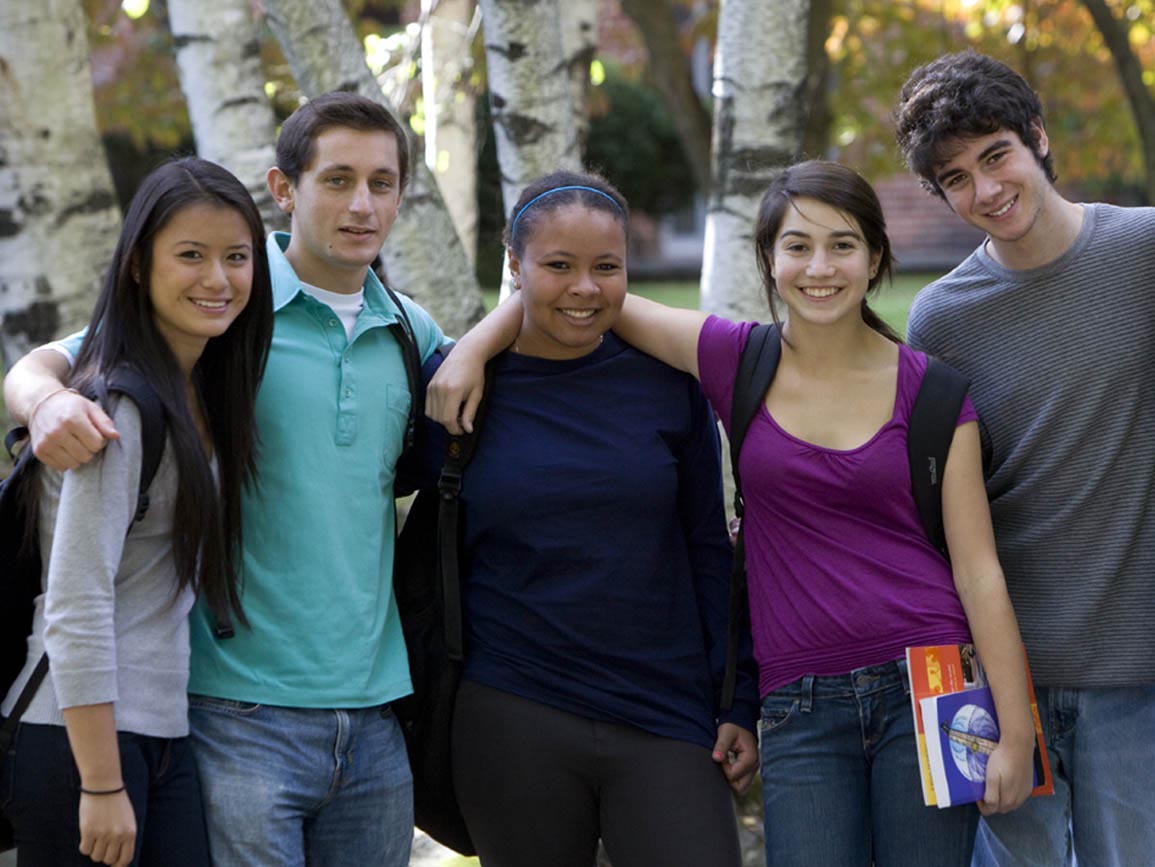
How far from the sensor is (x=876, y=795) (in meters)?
2.85

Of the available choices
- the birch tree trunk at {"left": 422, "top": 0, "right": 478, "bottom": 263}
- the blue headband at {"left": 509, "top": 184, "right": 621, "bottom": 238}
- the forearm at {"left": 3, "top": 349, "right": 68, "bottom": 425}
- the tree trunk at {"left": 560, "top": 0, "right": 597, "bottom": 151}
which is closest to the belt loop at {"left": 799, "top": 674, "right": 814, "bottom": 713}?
the blue headband at {"left": 509, "top": 184, "right": 621, "bottom": 238}

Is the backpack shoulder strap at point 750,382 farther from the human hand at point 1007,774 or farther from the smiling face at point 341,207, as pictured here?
the smiling face at point 341,207

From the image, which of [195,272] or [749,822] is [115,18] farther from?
[195,272]

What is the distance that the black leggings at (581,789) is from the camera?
2.91 meters

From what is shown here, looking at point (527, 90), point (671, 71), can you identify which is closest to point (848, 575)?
point (527, 90)

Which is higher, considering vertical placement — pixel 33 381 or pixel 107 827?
pixel 33 381

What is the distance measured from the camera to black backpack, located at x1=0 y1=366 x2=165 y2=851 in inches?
99.0

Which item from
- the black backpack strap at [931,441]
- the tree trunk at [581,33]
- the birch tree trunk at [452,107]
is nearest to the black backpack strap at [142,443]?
the black backpack strap at [931,441]

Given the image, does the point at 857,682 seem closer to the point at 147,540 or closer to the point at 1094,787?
the point at 1094,787

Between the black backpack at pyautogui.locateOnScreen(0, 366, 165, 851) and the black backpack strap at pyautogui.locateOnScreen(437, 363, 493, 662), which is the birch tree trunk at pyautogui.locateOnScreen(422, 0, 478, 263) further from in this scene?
the black backpack at pyautogui.locateOnScreen(0, 366, 165, 851)

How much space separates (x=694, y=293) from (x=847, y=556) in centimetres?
1935

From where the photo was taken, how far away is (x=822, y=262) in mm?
2922

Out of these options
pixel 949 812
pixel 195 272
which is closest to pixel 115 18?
pixel 195 272

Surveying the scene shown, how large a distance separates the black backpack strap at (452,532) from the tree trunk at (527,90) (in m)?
2.09
